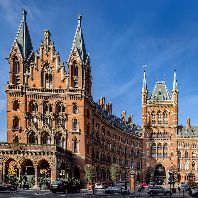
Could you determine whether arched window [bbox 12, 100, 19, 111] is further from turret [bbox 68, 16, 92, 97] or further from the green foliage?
the green foliage

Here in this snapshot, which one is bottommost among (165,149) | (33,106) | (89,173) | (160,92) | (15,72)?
(89,173)

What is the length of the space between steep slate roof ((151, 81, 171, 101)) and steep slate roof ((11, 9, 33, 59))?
71334 mm

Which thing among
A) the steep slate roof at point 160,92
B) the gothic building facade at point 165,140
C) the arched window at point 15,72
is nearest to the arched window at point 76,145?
the arched window at point 15,72

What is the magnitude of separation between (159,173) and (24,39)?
256ft

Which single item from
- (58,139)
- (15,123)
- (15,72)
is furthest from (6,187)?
(15,72)

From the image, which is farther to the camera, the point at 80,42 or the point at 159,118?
the point at 159,118

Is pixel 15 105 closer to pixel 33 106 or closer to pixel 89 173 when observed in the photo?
pixel 33 106

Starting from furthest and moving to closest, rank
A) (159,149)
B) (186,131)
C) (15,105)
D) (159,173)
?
(186,131) < (159,173) < (159,149) < (15,105)

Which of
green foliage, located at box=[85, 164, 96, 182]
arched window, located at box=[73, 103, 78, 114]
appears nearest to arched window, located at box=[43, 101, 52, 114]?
arched window, located at box=[73, 103, 78, 114]

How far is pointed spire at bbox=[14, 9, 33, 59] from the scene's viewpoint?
364 ft

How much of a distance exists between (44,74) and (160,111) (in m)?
71.2

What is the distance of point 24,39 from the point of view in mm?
111938

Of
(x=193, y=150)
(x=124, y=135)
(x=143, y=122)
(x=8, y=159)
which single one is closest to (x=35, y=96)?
(x=8, y=159)

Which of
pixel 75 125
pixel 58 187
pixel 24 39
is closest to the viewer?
pixel 58 187
